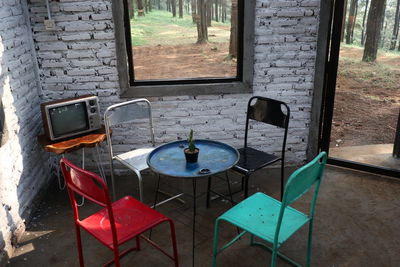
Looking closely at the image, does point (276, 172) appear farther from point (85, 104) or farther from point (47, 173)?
point (47, 173)

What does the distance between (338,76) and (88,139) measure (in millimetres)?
2464

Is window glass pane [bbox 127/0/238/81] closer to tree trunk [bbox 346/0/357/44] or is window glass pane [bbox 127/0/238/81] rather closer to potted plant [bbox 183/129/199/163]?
tree trunk [bbox 346/0/357/44]

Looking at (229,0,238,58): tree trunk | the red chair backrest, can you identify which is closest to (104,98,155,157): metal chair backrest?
(229,0,238,58): tree trunk

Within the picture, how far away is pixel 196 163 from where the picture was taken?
3.06 m

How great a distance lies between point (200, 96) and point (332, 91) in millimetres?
1313

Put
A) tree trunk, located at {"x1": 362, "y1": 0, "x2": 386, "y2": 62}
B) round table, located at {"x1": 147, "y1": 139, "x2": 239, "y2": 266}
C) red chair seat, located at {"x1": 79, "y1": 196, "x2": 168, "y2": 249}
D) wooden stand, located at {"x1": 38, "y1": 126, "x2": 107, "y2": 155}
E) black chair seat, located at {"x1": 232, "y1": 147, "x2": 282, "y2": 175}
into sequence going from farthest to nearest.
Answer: tree trunk, located at {"x1": 362, "y1": 0, "x2": 386, "y2": 62} < wooden stand, located at {"x1": 38, "y1": 126, "x2": 107, "y2": 155} < black chair seat, located at {"x1": 232, "y1": 147, "x2": 282, "y2": 175} < round table, located at {"x1": 147, "y1": 139, "x2": 239, "y2": 266} < red chair seat, located at {"x1": 79, "y1": 196, "x2": 168, "y2": 249}

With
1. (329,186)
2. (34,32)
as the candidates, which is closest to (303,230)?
(329,186)

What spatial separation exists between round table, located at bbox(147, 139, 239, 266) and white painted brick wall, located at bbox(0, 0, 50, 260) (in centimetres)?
116

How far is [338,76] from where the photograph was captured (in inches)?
161

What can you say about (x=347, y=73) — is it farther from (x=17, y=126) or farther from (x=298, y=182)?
(x=17, y=126)

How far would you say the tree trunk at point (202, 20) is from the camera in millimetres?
4020

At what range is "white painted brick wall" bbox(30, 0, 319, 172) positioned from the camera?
3.83 metres

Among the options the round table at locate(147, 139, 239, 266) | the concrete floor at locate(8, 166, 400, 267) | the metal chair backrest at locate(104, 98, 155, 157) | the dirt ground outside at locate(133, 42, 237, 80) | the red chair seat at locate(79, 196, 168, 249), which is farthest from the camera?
the dirt ground outside at locate(133, 42, 237, 80)

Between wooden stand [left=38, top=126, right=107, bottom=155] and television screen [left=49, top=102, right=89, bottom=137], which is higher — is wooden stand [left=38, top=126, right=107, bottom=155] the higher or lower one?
the lower one
